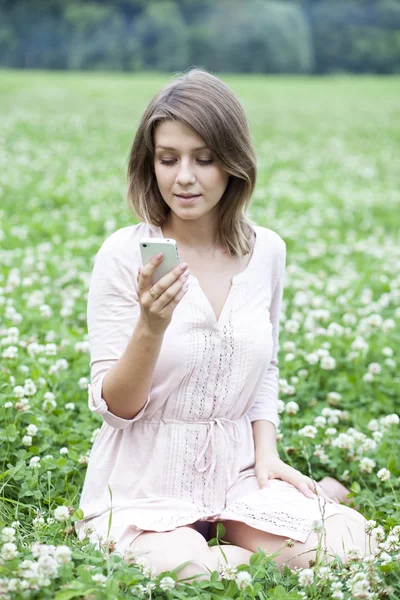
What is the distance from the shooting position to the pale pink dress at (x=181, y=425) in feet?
8.79

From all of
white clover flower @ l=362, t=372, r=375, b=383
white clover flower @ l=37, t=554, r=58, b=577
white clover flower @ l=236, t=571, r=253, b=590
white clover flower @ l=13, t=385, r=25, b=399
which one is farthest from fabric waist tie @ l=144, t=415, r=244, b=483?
white clover flower @ l=362, t=372, r=375, b=383

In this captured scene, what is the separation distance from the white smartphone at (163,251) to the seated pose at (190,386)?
28 centimetres

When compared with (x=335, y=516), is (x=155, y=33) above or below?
above

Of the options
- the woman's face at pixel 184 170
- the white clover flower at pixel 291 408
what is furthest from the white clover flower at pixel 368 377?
the woman's face at pixel 184 170

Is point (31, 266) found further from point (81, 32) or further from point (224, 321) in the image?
point (81, 32)

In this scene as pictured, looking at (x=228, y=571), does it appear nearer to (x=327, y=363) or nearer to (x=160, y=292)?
(x=160, y=292)

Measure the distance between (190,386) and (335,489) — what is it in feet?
3.21

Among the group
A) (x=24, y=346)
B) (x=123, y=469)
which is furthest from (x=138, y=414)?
(x=24, y=346)

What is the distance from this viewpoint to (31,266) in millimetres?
5957

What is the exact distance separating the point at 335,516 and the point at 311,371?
172 cm

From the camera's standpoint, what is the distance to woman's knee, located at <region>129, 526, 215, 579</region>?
2439 mm

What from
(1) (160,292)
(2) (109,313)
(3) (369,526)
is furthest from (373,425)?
(1) (160,292)

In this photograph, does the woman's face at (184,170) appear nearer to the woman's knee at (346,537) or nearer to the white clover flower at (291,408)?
the woman's knee at (346,537)

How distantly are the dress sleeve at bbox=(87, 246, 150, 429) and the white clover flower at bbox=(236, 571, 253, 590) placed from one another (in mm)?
590
